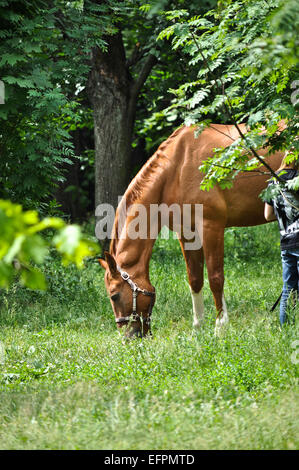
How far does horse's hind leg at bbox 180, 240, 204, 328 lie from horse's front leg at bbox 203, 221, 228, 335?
29 cm

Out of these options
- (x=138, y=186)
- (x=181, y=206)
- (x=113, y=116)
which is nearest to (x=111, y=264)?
(x=138, y=186)

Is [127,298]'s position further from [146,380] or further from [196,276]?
[146,380]

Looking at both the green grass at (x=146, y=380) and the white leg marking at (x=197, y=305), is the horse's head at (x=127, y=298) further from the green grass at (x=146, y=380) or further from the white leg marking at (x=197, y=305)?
the white leg marking at (x=197, y=305)

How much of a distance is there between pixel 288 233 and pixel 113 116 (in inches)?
245

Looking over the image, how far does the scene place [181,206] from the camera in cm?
668

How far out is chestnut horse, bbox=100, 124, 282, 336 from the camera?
615 centimetres

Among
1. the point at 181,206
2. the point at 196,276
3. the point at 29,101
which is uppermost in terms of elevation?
the point at 29,101

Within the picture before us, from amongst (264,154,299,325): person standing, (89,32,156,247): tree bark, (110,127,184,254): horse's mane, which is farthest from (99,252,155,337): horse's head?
(89,32,156,247): tree bark

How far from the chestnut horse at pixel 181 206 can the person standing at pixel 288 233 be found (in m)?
0.84

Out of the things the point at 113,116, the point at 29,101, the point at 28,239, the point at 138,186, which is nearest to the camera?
the point at 28,239

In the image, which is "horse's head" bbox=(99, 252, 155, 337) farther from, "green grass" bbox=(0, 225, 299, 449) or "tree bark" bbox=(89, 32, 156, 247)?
"tree bark" bbox=(89, 32, 156, 247)

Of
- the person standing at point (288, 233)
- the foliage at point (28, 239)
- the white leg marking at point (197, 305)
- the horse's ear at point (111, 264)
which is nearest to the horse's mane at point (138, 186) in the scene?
the horse's ear at point (111, 264)

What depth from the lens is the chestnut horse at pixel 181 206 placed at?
20.2 ft

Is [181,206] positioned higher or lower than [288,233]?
higher
